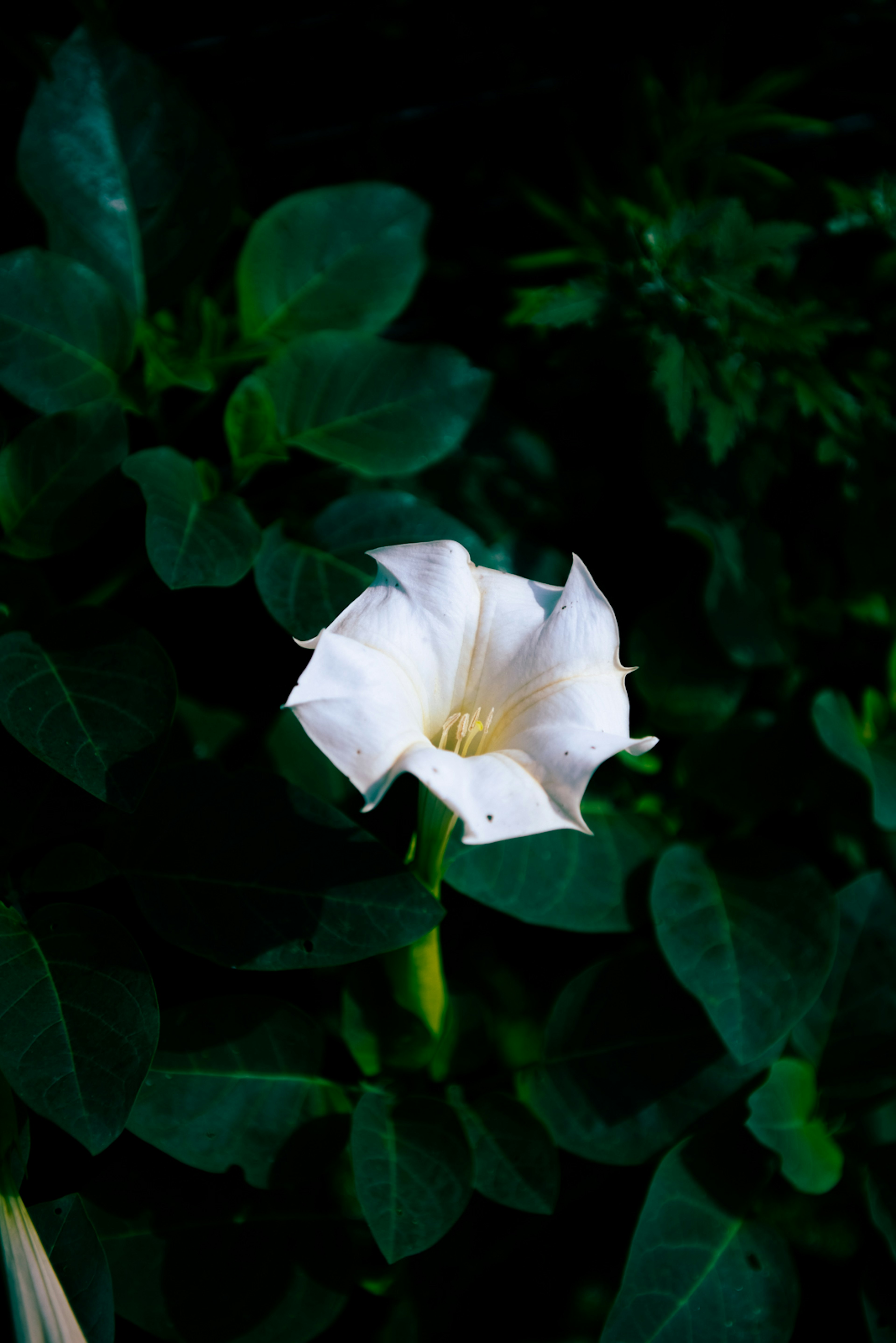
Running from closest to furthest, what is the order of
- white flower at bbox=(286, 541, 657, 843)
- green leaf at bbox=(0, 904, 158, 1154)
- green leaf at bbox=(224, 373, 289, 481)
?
white flower at bbox=(286, 541, 657, 843) → green leaf at bbox=(0, 904, 158, 1154) → green leaf at bbox=(224, 373, 289, 481)

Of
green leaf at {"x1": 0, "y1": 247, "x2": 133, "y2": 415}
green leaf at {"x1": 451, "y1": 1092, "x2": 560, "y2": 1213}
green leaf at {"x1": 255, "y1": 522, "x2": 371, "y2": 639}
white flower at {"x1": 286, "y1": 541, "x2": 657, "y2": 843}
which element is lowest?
green leaf at {"x1": 451, "y1": 1092, "x2": 560, "y2": 1213}

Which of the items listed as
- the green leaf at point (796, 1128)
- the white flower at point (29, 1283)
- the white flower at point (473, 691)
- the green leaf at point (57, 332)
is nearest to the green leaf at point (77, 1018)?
the white flower at point (29, 1283)

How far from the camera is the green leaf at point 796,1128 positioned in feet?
3.72

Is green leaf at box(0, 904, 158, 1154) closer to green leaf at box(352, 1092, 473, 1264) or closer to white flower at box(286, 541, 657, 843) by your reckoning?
green leaf at box(352, 1092, 473, 1264)

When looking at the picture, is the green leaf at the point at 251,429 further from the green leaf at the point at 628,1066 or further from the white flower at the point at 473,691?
the green leaf at the point at 628,1066

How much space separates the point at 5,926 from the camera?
3.15 feet

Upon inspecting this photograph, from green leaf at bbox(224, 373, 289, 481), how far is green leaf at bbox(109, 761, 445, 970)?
16.4 inches

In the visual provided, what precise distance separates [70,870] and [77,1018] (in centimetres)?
16

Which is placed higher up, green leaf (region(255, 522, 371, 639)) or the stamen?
green leaf (region(255, 522, 371, 639))

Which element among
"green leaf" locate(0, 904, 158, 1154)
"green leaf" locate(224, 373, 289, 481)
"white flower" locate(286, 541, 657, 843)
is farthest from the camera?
"green leaf" locate(224, 373, 289, 481)

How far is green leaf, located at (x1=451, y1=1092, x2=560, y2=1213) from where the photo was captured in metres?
1.06

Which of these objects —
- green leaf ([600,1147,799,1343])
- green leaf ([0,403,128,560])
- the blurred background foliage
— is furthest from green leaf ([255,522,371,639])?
green leaf ([600,1147,799,1343])

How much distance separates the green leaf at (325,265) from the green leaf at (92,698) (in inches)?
21.6

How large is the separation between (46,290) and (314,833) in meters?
0.77
